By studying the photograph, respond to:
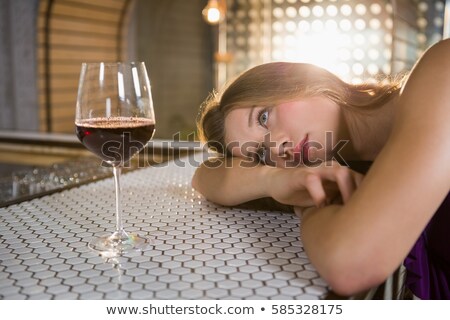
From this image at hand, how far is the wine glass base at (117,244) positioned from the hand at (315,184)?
0.36 metres

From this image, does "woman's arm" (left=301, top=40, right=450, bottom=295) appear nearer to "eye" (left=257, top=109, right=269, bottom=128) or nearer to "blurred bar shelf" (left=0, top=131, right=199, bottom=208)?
"eye" (left=257, top=109, right=269, bottom=128)

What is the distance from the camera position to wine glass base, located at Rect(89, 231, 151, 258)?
101 centimetres

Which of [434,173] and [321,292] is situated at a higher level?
[434,173]

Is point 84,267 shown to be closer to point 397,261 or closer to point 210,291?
point 210,291

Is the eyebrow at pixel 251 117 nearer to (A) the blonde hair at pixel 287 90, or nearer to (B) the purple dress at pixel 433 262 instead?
(A) the blonde hair at pixel 287 90

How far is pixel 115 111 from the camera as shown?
105 cm

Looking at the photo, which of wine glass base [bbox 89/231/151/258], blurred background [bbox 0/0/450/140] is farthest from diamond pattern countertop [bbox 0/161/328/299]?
blurred background [bbox 0/0/450/140]

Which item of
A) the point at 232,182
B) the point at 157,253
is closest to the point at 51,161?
the point at 232,182

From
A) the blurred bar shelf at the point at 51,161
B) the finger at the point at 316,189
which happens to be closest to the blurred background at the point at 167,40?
the blurred bar shelf at the point at 51,161

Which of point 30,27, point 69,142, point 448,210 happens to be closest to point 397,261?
point 448,210

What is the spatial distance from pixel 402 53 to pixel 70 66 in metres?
4.83

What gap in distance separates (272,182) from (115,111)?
1.48 feet

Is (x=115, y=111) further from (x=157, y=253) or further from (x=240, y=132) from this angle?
(x=240, y=132)
